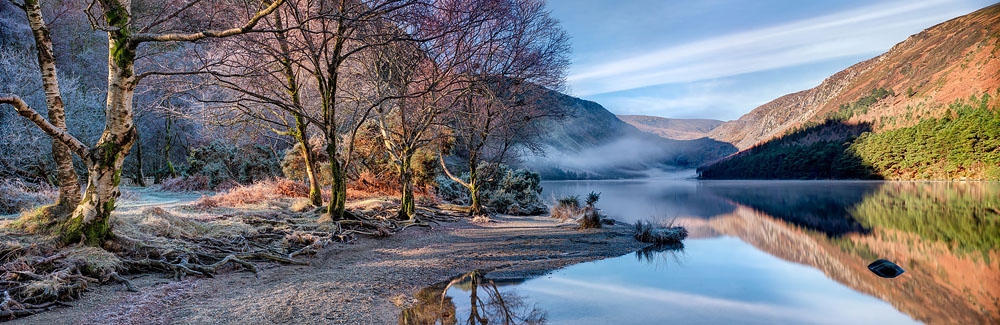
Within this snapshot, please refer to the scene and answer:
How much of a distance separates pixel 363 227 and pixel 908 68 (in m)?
158

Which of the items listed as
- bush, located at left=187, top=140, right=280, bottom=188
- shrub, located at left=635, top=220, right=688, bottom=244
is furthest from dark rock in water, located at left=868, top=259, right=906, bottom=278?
bush, located at left=187, top=140, right=280, bottom=188

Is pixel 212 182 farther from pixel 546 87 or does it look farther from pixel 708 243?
pixel 708 243

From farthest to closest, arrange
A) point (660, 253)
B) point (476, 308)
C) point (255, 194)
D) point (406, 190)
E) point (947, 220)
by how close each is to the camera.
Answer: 1. point (947, 220)
2. point (255, 194)
3. point (406, 190)
4. point (660, 253)
5. point (476, 308)

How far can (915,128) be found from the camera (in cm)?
6203

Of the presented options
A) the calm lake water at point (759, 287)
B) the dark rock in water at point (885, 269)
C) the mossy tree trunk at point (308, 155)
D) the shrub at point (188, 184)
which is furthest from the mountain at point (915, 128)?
the shrub at point (188, 184)

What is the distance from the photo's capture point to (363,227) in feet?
34.6

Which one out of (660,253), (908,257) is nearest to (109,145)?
(660,253)

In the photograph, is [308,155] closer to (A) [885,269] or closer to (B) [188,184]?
(B) [188,184]

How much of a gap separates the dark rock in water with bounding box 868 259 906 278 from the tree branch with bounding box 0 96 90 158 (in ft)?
43.8

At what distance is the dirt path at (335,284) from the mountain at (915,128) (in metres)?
56.9

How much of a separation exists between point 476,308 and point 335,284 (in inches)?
72.8

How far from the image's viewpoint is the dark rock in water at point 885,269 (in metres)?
9.43

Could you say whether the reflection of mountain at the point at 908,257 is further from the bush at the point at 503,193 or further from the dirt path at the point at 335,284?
the bush at the point at 503,193

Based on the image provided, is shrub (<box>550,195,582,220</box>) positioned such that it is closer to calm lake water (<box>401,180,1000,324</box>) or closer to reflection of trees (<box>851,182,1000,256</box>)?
calm lake water (<box>401,180,1000,324</box>)
